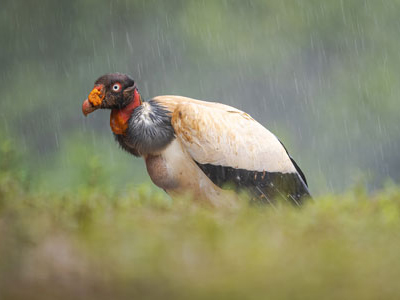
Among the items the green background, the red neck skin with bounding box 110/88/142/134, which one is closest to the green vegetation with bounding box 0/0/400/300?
the green background

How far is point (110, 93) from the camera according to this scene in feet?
10.9

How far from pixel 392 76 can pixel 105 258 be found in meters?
15.1

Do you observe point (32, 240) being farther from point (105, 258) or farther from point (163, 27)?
point (163, 27)

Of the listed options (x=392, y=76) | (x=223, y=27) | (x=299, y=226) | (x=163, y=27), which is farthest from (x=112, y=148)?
(x=299, y=226)

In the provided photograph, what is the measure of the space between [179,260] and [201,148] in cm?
192

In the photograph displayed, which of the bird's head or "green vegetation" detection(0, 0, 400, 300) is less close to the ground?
"green vegetation" detection(0, 0, 400, 300)

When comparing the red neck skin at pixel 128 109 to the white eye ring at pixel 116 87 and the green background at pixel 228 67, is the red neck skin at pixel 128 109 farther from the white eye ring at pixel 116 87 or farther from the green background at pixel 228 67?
the green background at pixel 228 67

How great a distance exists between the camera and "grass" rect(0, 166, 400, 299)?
3.83 feet

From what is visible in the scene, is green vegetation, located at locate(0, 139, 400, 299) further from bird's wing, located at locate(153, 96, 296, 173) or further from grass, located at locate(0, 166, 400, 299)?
bird's wing, located at locate(153, 96, 296, 173)

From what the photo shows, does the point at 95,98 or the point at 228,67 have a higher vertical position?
the point at 228,67

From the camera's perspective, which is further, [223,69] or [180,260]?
[223,69]

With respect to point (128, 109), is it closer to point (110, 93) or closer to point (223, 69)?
point (110, 93)

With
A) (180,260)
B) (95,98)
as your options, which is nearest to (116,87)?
(95,98)

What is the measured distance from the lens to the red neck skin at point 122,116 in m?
3.38
